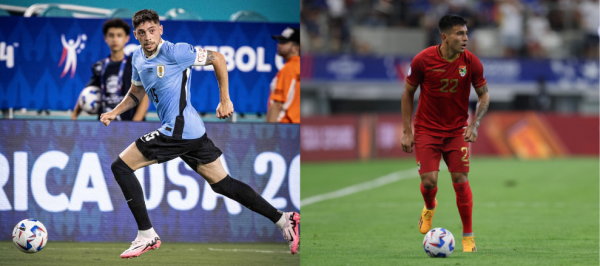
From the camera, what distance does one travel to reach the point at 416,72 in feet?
23.8

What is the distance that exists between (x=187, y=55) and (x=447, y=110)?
2.53m

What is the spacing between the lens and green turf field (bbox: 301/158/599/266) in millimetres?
6948

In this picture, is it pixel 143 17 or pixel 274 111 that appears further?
pixel 274 111

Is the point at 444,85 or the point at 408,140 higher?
the point at 444,85

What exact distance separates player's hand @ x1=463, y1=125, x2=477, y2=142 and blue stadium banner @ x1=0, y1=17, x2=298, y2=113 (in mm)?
2409

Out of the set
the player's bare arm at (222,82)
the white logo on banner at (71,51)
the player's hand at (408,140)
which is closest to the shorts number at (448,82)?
the player's hand at (408,140)

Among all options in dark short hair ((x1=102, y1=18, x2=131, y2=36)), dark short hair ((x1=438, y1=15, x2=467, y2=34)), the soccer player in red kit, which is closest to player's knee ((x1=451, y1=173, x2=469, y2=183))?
the soccer player in red kit

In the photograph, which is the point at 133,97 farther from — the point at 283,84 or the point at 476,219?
the point at 476,219

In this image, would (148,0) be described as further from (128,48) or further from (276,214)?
(276,214)

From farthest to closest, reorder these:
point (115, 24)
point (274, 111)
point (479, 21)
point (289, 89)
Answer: point (479, 21) < point (274, 111) < point (289, 89) < point (115, 24)

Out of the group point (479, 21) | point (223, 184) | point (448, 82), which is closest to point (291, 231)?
point (223, 184)

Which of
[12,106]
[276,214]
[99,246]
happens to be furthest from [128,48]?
[276,214]

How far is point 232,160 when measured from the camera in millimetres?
8484

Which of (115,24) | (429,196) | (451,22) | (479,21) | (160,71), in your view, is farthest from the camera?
(479,21)
